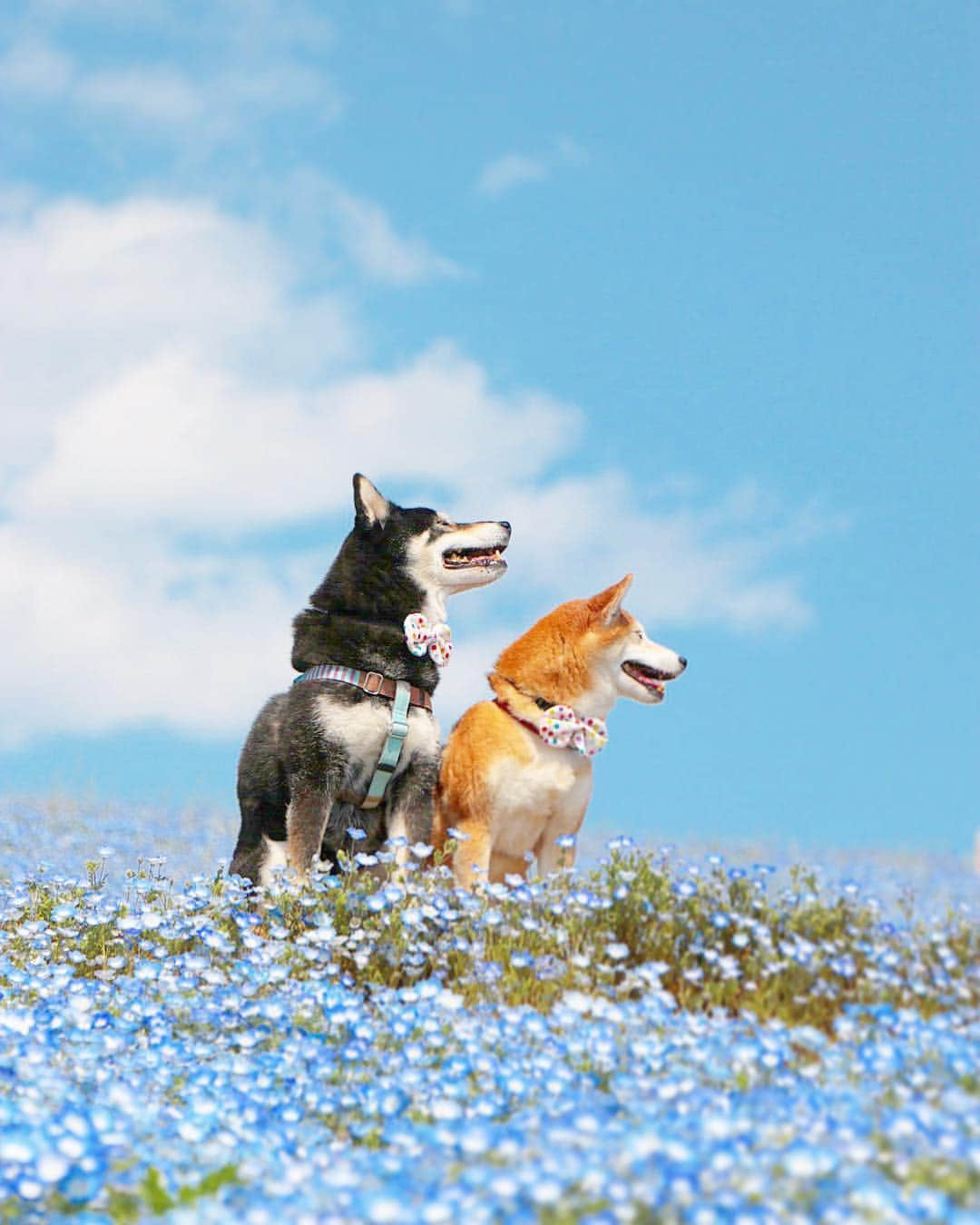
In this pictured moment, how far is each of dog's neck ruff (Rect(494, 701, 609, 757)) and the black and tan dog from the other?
2.05 ft

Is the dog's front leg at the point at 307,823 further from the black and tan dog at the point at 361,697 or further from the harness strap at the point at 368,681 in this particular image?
the harness strap at the point at 368,681

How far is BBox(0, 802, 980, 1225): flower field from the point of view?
11.1ft

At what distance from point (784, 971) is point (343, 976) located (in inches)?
83.7

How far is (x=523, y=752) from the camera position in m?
7.66

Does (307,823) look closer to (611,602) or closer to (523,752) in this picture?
(523,752)

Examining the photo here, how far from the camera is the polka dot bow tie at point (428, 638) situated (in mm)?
7789

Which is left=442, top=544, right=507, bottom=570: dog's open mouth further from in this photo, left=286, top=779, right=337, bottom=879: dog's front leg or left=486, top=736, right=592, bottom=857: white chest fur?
left=286, top=779, right=337, bottom=879: dog's front leg

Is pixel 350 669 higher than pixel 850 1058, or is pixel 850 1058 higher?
pixel 350 669

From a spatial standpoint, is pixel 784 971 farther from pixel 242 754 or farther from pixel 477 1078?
pixel 242 754

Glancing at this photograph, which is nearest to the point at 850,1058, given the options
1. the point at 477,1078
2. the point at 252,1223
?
the point at 477,1078

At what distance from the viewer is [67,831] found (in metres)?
14.7

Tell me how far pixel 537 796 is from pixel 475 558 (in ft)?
4.84

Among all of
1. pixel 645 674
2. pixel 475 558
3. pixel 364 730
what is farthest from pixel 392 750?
pixel 645 674

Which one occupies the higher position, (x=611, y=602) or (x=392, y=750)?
(x=611, y=602)
